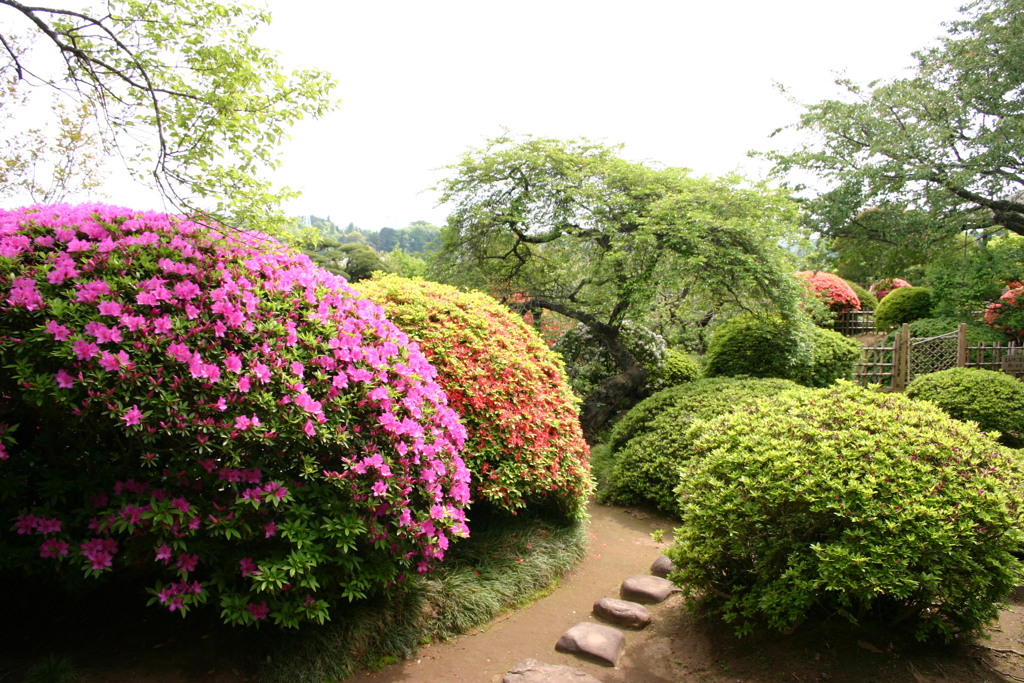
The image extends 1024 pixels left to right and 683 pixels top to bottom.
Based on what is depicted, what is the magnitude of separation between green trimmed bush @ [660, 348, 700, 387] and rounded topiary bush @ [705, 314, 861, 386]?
0.80 m

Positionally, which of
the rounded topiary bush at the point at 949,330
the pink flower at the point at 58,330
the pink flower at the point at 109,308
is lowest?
the pink flower at the point at 58,330

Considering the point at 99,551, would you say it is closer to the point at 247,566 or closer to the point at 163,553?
the point at 163,553

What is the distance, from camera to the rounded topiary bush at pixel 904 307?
17.2 metres

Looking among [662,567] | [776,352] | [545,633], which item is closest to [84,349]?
[545,633]

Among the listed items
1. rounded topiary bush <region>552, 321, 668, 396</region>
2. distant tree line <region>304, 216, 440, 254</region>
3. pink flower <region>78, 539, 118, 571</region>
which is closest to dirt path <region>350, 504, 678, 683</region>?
pink flower <region>78, 539, 118, 571</region>

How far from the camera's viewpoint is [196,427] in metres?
2.74

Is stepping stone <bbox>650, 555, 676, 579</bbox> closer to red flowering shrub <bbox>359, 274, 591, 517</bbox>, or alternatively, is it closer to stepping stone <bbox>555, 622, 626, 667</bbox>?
red flowering shrub <bbox>359, 274, 591, 517</bbox>

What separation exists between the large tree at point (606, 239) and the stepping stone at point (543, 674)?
→ 5458 mm

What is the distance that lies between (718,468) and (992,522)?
1.38 meters

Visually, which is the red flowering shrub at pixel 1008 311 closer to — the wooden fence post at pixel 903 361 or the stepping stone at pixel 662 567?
the wooden fence post at pixel 903 361

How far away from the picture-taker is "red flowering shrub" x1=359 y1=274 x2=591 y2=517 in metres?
4.55

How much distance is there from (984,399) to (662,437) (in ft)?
13.2

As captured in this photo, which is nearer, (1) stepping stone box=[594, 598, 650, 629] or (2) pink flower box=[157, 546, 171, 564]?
(2) pink flower box=[157, 546, 171, 564]

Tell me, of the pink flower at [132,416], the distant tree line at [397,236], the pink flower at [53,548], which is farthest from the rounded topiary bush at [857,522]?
the distant tree line at [397,236]
